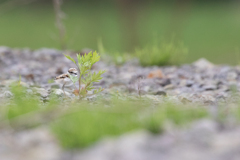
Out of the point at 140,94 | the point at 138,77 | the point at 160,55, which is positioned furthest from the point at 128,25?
the point at 140,94

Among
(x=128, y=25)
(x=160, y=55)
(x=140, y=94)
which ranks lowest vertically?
(x=140, y=94)

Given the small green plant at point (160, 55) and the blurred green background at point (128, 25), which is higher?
the blurred green background at point (128, 25)

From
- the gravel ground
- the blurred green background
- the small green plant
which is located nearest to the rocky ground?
the gravel ground

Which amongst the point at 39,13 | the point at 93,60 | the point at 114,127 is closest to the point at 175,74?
the point at 93,60

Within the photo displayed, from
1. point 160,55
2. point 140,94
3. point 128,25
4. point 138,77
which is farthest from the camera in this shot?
point 128,25

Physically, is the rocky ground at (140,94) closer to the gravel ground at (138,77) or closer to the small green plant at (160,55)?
the gravel ground at (138,77)

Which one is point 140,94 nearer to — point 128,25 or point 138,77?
point 138,77

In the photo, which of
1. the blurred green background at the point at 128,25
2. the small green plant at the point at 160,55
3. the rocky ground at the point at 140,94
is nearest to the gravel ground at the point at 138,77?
the rocky ground at the point at 140,94

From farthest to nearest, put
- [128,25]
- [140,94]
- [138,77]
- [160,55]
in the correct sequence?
[128,25]
[160,55]
[138,77]
[140,94]
